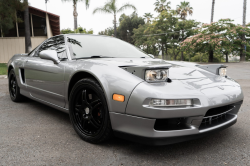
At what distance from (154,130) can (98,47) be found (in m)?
1.62

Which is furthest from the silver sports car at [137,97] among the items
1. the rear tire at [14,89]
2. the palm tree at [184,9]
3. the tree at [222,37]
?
the palm tree at [184,9]

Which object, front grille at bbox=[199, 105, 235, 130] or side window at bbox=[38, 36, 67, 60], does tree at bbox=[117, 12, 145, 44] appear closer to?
side window at bbox=[38, 36, 67, 60]

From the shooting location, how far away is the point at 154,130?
70.3 inches

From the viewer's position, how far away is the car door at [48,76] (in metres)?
2.68

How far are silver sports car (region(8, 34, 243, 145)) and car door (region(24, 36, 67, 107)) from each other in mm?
14

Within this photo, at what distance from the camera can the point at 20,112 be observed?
349cm

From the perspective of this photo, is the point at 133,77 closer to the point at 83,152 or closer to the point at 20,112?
the point at 83,152

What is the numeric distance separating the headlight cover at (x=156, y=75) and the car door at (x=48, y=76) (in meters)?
1.19

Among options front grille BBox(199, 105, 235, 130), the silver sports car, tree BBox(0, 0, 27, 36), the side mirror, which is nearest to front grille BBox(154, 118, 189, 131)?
the silver sports car

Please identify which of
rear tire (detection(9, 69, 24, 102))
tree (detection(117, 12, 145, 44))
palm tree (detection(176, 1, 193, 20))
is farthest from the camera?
tree (detection(117, 12, 145, 44))

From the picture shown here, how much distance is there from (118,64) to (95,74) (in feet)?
0.85

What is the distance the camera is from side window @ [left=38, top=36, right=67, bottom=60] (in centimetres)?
286

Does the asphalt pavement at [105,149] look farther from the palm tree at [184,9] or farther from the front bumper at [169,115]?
the palm tree at [184,9]

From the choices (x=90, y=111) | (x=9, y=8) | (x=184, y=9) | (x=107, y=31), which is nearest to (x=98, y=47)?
(x=90, y=111)
